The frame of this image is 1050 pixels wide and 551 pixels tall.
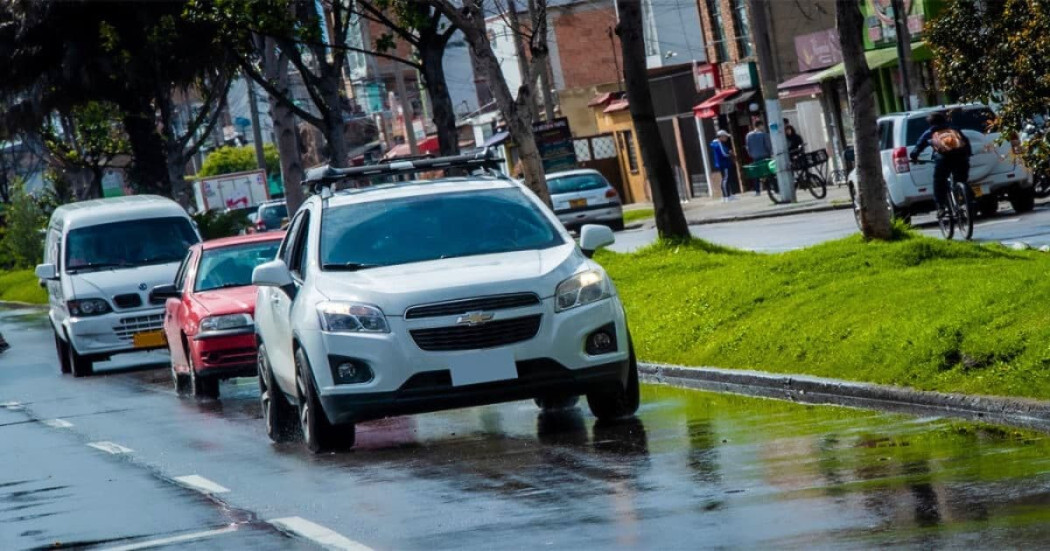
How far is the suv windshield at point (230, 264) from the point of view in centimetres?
2148

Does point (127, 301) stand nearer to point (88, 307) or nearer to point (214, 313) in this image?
point (88, 307)

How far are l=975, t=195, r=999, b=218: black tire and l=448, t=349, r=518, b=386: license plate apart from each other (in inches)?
690

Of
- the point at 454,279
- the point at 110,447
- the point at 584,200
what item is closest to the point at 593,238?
the point at 454,279

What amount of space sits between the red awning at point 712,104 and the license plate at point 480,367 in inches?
1899

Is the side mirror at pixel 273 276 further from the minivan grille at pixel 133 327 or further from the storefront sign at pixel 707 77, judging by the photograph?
the storefront sign at pixel 707 77

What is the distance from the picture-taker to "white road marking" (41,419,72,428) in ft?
61.4

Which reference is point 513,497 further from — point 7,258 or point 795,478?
point 7,258

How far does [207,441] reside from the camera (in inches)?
605

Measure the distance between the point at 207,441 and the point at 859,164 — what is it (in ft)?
22.6

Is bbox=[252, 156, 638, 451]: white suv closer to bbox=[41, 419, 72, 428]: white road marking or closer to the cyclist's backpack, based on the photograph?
bbox=[41, 419, 72, 428]: white road marking

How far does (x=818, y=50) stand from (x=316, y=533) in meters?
45.1

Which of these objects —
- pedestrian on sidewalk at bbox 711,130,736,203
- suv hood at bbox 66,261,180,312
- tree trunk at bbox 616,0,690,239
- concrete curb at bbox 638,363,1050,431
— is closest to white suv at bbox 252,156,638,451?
concrete curb at bbox 638,363,1050,431

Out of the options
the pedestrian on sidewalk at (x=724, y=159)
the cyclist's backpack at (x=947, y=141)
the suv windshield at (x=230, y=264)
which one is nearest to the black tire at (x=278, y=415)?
the suv windshield at (x=230, y=264)

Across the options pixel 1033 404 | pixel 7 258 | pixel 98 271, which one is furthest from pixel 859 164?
pixel 7 258
